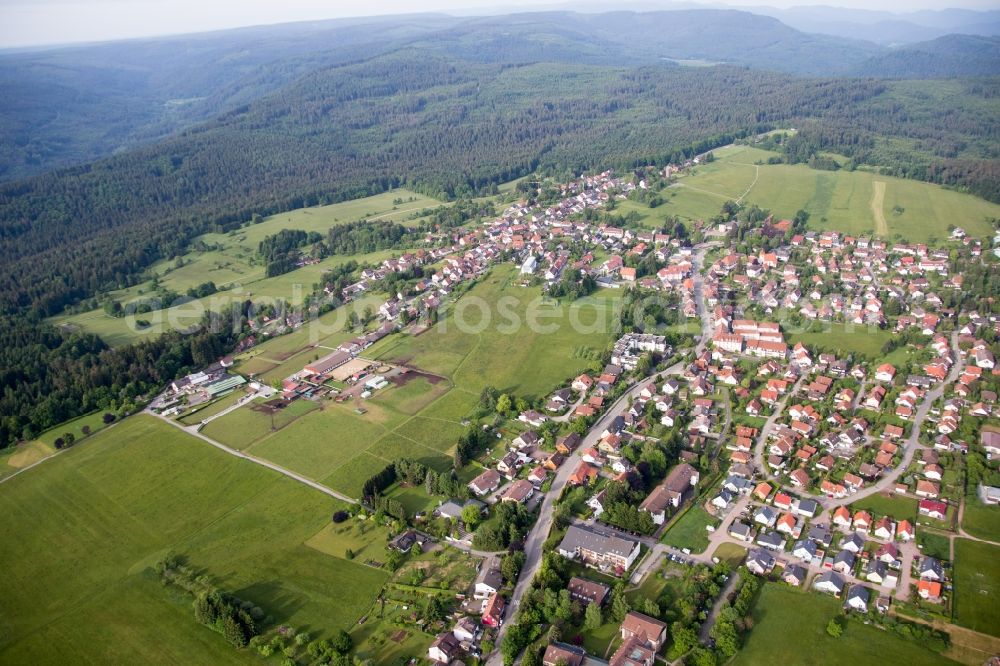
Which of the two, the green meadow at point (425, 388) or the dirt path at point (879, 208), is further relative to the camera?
the dirt path at point (879, 208)

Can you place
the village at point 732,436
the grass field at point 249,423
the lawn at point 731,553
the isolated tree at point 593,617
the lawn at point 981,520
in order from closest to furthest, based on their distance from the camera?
1. the isolated tree at point 593,617
2. the village at point 732,436
3. the lawn at point 731,553
4. the lawn at point 981,520
5. the grass field at point 249,423

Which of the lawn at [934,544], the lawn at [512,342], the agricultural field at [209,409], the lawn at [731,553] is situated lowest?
the agricultural field at [209,409]

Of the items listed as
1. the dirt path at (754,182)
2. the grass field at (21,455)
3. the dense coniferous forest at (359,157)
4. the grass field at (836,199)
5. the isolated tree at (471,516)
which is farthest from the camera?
the dirt path at (754,182)

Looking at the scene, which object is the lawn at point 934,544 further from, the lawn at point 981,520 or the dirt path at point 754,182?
the dirt path at point 754,182

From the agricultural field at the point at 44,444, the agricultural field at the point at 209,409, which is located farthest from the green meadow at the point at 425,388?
the agricultural field at the point at 44,444

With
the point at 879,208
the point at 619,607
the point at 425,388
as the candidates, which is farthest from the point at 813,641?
the point at 879,208
